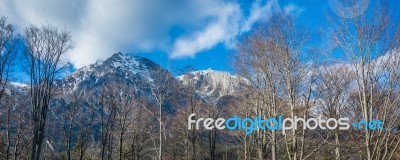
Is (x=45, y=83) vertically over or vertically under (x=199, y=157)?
over

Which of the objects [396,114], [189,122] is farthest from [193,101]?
[396,114]

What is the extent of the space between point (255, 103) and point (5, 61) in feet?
49.0

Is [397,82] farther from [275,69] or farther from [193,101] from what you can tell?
[193,101]

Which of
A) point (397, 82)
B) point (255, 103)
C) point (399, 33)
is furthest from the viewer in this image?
point (255, 103)

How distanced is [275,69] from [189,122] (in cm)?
1567

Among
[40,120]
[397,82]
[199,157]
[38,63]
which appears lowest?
[199,157]

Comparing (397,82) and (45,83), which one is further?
(45,83)

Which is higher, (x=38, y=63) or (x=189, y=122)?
(x=38, y=63)

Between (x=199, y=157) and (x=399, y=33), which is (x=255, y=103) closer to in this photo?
(x=399, y=33)

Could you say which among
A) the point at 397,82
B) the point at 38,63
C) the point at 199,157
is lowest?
the point at 199,157

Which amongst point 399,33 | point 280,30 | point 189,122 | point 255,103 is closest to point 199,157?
point 189,122

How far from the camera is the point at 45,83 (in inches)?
717

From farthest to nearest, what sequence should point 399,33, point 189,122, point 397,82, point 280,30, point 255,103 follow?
point 189,122 < point 255,103 < point 280,30 < point 397,82 < point 399,33

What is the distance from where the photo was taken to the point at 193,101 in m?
30.8
